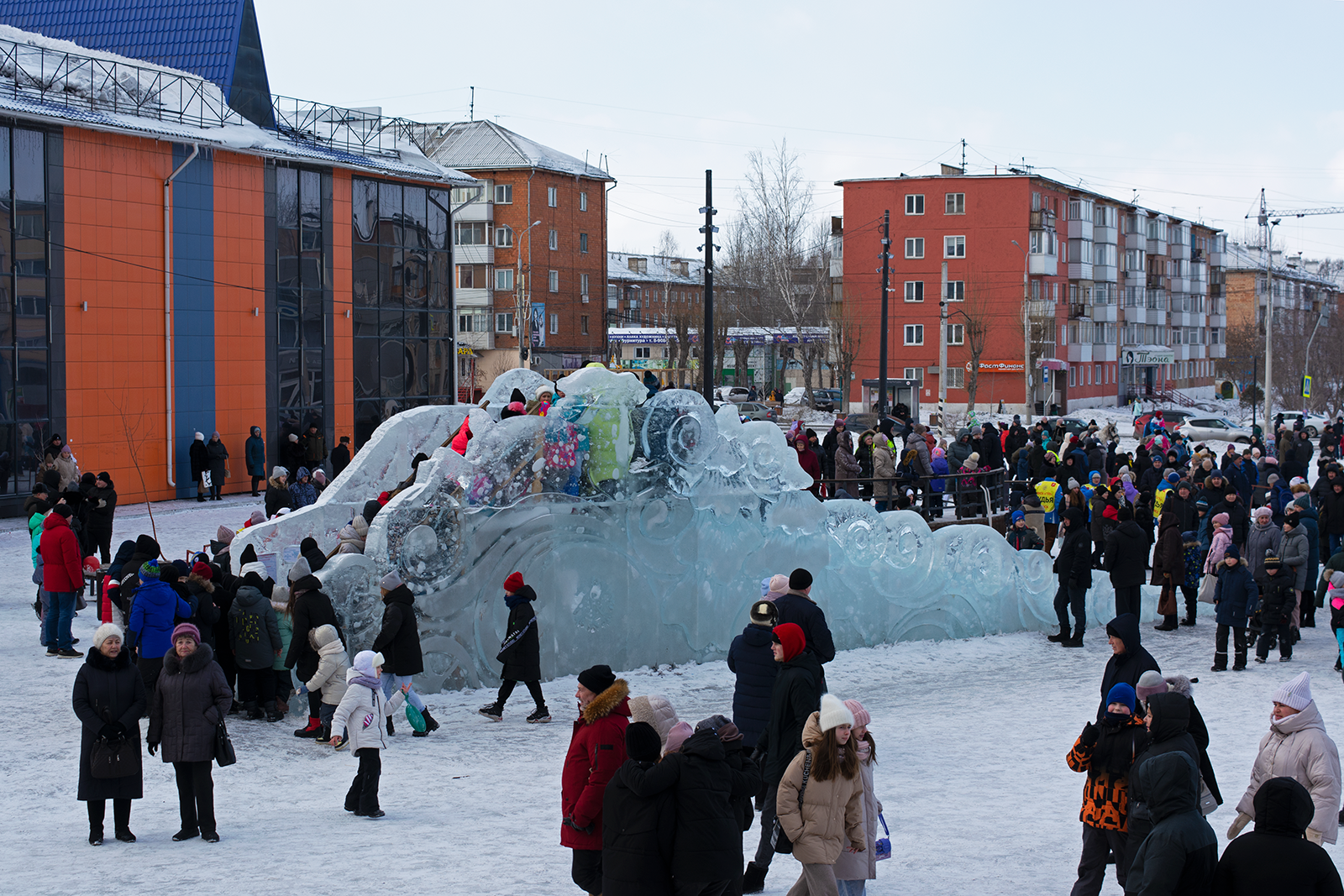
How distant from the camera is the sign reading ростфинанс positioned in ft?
240

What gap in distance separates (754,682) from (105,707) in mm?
3960

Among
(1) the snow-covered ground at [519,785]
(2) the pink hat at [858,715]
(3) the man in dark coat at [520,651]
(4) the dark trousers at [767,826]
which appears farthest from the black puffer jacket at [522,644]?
(2) the pink hat at [858,715]

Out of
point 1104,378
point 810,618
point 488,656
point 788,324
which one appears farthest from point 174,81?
point 1104,378

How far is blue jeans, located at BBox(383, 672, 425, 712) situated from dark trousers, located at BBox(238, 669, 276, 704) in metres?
1.15

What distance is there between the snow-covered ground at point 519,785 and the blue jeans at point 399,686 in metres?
0.33

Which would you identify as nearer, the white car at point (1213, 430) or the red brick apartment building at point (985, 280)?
the white car at point (1213, 430)

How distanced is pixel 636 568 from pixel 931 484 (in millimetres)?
9143

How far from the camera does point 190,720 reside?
7922 mm

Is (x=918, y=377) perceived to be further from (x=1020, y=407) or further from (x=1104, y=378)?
(x=1104, y=378)

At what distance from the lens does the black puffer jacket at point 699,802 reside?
535cm

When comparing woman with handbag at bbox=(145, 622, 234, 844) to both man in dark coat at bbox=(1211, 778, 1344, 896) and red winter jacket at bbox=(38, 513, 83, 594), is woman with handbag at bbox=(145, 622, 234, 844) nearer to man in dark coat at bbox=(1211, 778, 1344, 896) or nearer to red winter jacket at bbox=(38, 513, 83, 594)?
red winter jacket at bbox=(38, 513, 83, 594)

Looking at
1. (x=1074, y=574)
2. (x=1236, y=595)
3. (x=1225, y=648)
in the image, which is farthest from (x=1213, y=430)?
(x=1236, y=595)

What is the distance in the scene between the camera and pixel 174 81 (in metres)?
28.3

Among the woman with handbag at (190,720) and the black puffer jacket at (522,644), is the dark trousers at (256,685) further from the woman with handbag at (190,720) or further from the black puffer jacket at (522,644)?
the woman with handbag at (190,720)
